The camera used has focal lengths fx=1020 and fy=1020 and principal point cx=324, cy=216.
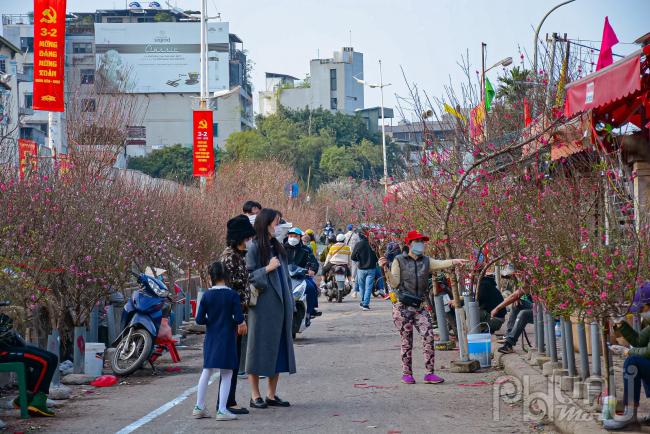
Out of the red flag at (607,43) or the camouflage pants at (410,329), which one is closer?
the camouflage pants at (410,329)

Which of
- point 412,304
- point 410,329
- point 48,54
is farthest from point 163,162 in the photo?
point 410,329

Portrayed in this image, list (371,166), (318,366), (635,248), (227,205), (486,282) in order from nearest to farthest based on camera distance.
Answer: (635,248), (318,366), (486,282), (227,205), (371,166)

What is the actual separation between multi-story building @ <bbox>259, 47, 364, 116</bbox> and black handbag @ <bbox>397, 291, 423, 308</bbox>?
97.6 metres

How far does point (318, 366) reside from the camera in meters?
14.9

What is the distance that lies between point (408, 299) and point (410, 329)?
372mm

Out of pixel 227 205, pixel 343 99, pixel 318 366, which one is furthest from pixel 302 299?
pixel 343 99

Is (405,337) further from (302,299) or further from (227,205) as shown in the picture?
(227,205)

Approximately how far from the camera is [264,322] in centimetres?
1088

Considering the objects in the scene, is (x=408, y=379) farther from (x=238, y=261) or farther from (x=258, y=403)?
(x=238, y=261)

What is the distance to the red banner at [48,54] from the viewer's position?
2238 cm

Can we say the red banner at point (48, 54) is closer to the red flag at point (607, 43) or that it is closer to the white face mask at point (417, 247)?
the white face mask at point (417, 247)

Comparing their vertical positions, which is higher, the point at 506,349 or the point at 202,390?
the point at 506,349

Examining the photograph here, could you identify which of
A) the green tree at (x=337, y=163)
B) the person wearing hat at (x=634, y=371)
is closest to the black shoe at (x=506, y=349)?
the person wearing hat at (x=634, y=371)

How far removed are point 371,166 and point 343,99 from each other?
29803 millimetres
